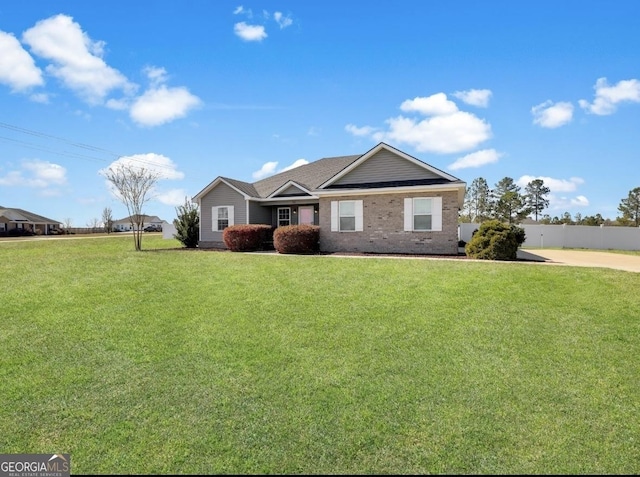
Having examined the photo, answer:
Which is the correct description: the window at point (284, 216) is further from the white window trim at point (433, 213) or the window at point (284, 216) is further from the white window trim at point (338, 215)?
the white window trim at point (433, 213)

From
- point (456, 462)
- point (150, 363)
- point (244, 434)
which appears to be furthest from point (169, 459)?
point (456, 462)

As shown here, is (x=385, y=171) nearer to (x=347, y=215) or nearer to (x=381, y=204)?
(x=381, y=204)

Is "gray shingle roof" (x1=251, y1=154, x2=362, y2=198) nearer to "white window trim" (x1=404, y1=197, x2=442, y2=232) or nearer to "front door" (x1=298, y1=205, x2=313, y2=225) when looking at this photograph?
"front door" (x1=298, y1=205, x2=313, y2=225)

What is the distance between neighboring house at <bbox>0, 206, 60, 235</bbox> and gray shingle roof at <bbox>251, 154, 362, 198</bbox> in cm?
5240

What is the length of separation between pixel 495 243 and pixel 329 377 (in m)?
11.8

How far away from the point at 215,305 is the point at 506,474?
6.73 meters

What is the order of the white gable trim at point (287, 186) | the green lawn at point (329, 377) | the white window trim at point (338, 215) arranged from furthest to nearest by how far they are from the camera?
the white gable trim at point (287, 186) < the white window trim at point (338, 215) < the green lawn at point (329, 377)

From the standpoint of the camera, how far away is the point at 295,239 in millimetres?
18438

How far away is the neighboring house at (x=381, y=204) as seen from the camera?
17453mm

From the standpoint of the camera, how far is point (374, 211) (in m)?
18.7

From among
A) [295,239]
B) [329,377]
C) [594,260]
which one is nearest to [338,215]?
[295,239]

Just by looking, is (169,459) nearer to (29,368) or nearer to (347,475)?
(347,475)

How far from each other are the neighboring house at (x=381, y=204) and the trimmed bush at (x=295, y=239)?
3.80 ft

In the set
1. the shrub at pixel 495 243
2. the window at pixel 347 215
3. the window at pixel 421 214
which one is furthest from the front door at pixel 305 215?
the shrub at pixel 495 243
